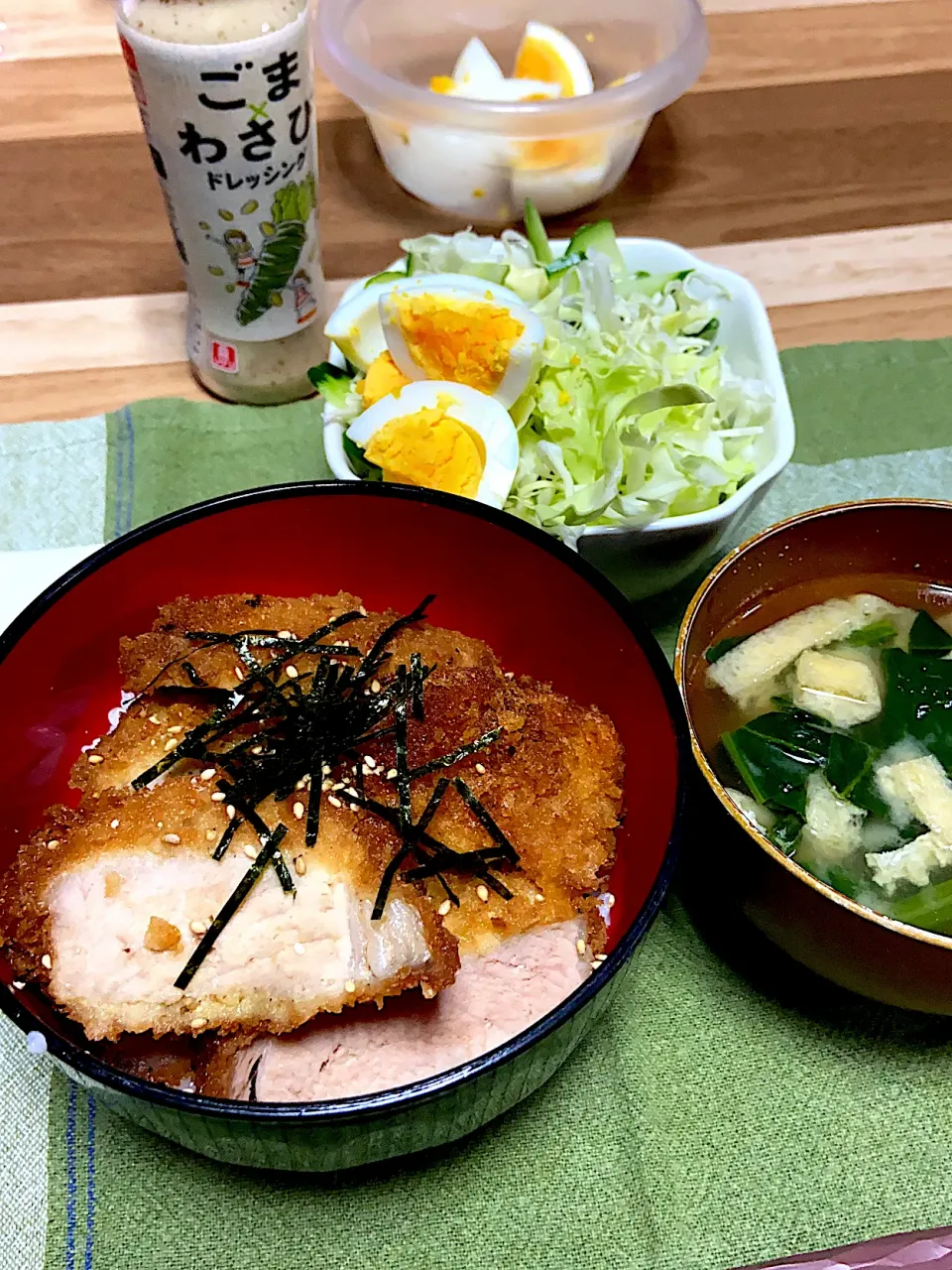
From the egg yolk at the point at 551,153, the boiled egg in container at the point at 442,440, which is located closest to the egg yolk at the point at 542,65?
the egg yolk at the point at 551,153

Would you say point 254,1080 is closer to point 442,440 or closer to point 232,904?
point 232,904

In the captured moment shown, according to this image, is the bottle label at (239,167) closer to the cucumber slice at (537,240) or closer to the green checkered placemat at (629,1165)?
the cucumber slice at (537,240)

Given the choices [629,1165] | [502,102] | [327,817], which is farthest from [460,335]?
[629,1165]

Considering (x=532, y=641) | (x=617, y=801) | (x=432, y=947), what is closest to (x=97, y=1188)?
(x=432, y=947)

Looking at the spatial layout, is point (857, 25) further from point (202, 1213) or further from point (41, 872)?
point (202, 1213)

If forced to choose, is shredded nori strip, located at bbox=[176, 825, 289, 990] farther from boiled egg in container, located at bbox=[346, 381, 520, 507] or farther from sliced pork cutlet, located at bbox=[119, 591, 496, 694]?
boiled egg in container, located at bbox=[346, 381, 520, 507]

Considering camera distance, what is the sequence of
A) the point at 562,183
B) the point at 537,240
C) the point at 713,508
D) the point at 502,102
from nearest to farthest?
the point at 713,508
the point at 537,240
the point at 502,102
the point at 562,183
